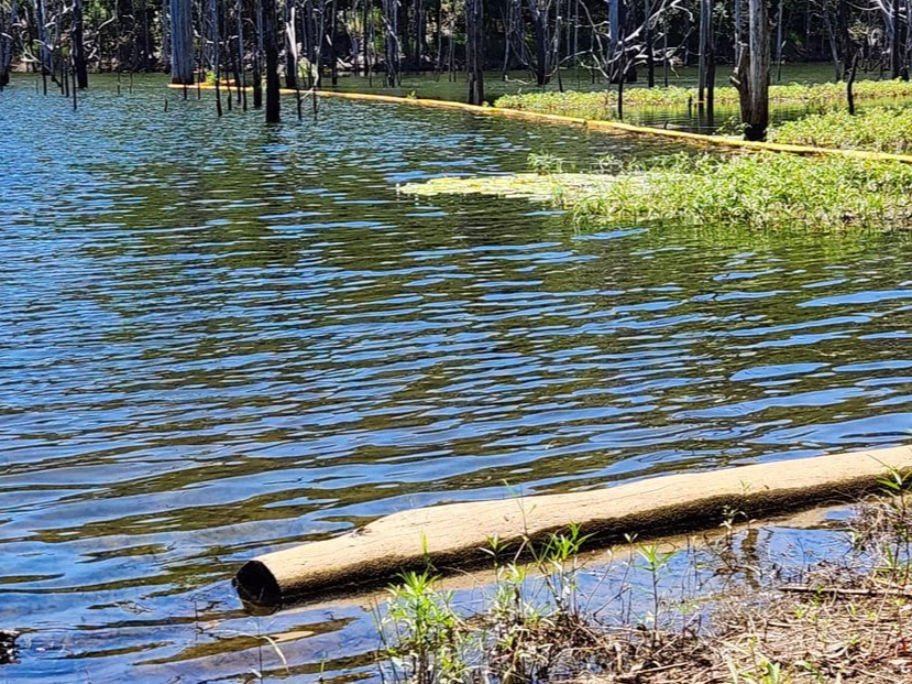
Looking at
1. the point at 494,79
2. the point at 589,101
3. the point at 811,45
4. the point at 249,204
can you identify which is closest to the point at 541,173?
the point at 249,204

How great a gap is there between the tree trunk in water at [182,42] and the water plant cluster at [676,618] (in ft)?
159

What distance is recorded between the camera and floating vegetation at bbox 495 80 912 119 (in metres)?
37.3

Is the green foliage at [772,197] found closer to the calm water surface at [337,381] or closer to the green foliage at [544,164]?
the calm water surface at [337,381]

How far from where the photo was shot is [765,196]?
15430 mm

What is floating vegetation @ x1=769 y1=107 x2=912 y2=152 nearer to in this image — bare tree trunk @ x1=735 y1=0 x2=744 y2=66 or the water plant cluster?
bare tree trunk @ x1=735 y1=0 x2=744 y2=66

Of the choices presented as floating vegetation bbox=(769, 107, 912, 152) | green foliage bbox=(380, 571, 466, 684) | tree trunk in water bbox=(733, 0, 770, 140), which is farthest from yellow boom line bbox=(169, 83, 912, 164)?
green foliage bbox=(380, 571, 466, 684)

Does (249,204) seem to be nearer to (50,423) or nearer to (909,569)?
(50,423)

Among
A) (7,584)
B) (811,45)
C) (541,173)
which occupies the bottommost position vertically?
(7,584)

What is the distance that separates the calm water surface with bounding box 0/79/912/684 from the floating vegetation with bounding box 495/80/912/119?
20.4 m

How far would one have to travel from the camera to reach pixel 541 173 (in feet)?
65.7

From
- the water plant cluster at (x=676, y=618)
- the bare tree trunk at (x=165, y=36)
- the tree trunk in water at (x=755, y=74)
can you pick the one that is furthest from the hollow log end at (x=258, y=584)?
the bare tree trunk at (x=165, y=36)

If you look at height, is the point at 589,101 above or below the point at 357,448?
above

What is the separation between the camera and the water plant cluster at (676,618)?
13.8ft

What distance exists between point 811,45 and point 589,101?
40643mm
